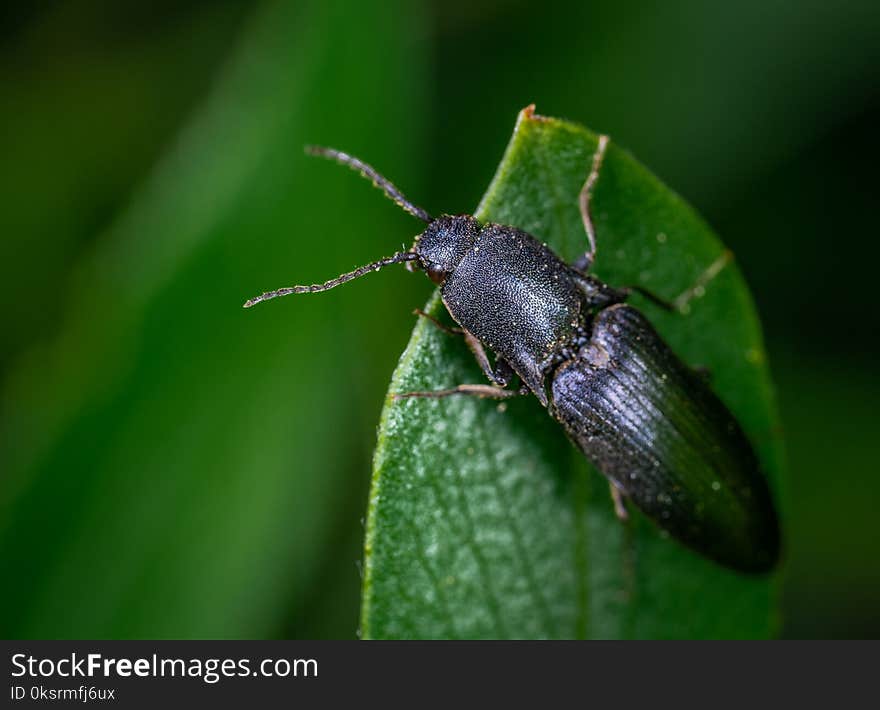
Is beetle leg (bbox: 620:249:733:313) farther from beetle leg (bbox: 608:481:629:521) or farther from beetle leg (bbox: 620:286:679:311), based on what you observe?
beetle leg (bbox: 608:481:629:521)

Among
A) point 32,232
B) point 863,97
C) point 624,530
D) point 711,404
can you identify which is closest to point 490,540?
point 624,530

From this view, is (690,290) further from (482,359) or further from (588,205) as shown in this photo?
(482,359)

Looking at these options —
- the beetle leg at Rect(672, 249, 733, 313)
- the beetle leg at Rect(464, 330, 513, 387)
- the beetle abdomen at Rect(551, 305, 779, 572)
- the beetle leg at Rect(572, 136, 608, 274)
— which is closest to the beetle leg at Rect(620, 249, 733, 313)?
the beetle leg at Rect(672, 249, 733, 313)

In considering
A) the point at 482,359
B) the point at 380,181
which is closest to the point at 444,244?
the point at 380,181

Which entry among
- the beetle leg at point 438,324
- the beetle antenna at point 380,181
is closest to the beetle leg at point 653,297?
the beetle leg at point 438,324

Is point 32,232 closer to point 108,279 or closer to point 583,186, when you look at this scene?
point 108,279
